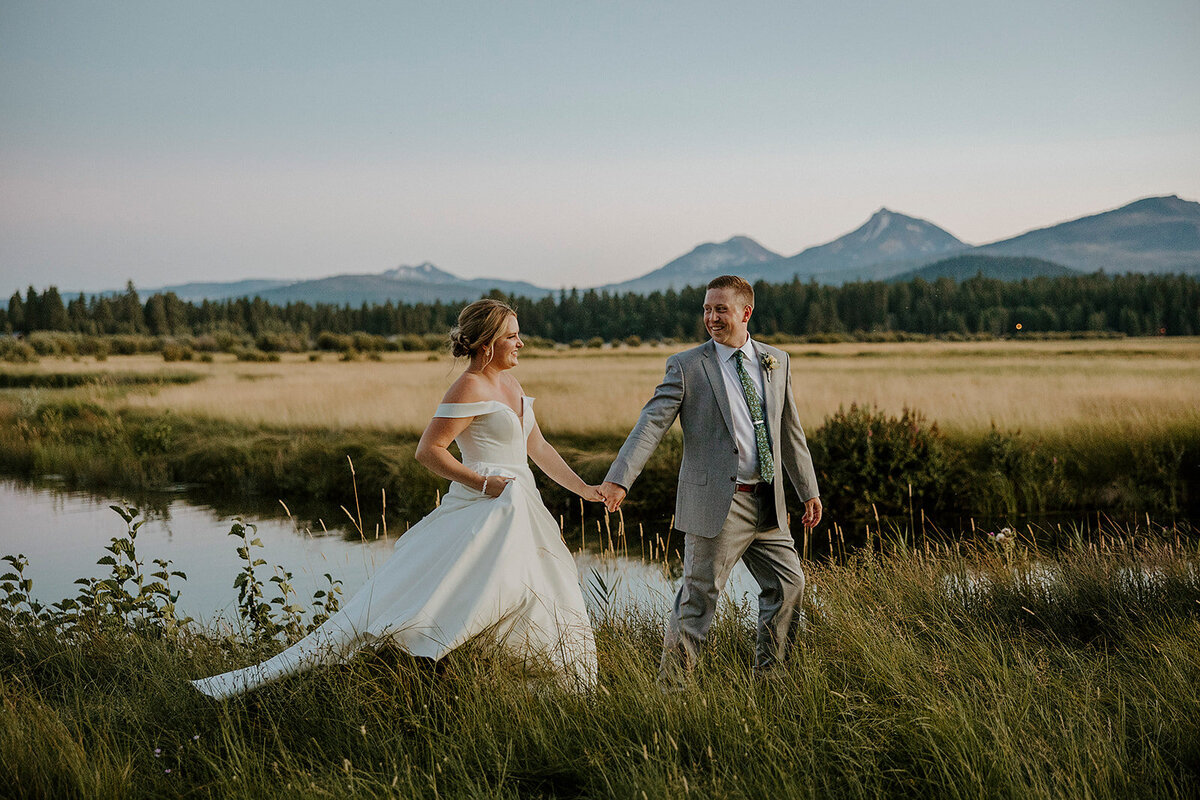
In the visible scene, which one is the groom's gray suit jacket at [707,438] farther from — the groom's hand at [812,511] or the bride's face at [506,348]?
the bride's face at [506,348]

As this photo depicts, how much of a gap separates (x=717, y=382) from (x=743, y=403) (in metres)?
0.17

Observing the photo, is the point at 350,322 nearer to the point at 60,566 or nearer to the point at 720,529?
the point at 60,566

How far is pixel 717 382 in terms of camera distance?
4.47 m

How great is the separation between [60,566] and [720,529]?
1000cm

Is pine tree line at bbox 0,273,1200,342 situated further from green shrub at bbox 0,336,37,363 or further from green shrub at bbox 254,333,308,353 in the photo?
green shrub at bbox 0,336,37,363

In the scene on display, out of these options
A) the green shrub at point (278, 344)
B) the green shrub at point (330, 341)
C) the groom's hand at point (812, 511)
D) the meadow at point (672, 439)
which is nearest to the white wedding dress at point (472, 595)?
the groom's hand at point (812, 511)

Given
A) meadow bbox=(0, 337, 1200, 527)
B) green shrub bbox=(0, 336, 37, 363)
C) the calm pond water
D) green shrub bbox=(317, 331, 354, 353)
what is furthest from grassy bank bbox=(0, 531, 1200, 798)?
green shrub bbox=(317, 331, 354, 353)

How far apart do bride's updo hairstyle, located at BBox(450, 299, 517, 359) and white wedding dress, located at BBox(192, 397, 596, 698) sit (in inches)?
11.1

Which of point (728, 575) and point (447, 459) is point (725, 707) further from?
point (447, 459)

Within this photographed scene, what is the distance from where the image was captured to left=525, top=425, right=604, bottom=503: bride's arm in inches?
180

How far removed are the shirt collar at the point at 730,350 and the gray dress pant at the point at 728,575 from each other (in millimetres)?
687

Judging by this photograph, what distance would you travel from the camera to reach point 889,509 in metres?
12.4

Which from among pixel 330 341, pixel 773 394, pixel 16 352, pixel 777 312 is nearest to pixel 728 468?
pixel 773 394

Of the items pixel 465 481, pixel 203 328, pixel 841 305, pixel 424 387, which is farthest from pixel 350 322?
pixel 465 481
